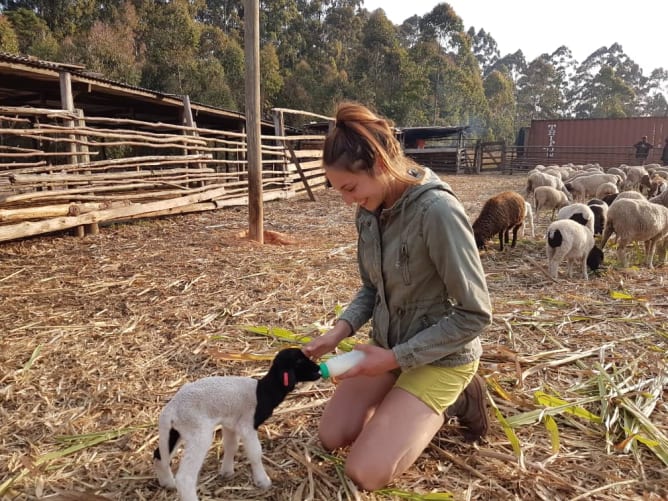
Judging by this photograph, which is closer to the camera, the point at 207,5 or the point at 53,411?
the point at 53,411

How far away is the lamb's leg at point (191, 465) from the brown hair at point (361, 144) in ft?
4.15

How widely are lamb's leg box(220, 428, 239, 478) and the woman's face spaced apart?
1170 mm

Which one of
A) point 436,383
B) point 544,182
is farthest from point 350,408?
point 544,182

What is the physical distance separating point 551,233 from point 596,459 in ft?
12.5

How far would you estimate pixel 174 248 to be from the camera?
6.64 metres

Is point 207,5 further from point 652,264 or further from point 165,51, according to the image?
point 652,264

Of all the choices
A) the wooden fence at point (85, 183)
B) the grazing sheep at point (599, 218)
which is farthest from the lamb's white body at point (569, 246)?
the wooden fence at point (85, 183)

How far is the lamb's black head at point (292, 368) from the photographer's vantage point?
76.6 inches

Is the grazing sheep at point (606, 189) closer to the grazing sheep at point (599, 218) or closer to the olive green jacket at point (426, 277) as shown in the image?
the grazing sheep at point (599, 218)

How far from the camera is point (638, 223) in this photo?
6141mm

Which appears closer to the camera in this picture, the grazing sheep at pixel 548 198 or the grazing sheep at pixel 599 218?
the grazing sheep at pixel 599 218

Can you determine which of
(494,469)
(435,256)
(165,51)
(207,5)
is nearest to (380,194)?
(435,256)

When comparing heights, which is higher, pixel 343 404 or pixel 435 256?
pixel 435 256

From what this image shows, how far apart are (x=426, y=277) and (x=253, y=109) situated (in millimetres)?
5154
